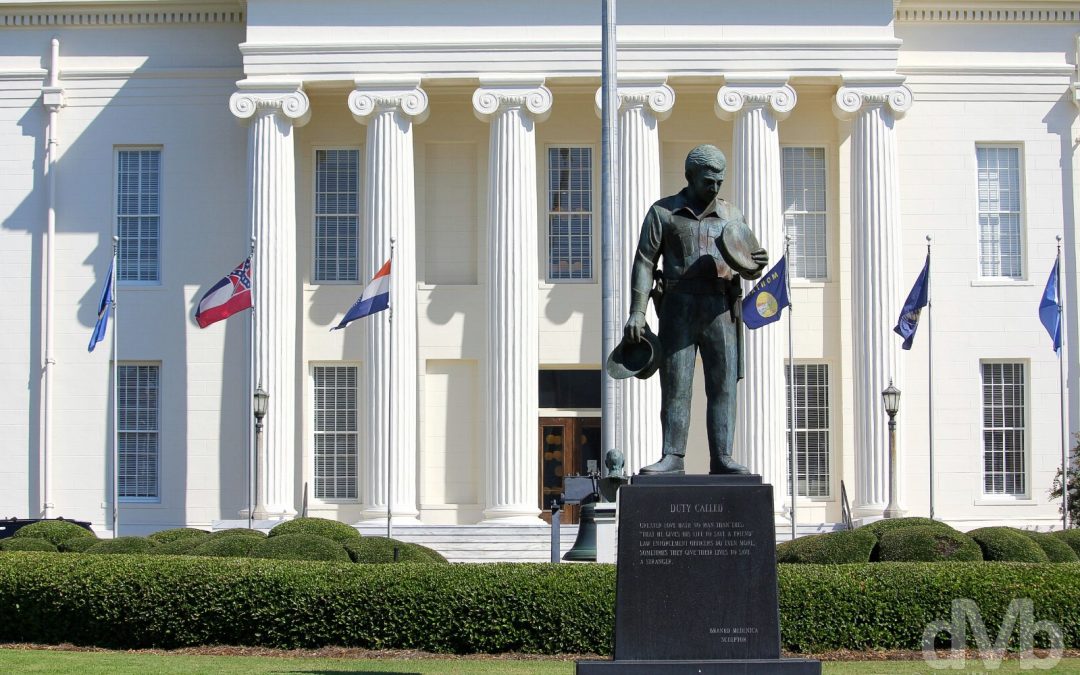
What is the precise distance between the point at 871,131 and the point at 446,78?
31.2 ft

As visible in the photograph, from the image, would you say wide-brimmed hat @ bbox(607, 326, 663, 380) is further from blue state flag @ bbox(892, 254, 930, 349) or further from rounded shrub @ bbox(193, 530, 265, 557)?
blue state flag @ bbox(892, 254, 930, 349)

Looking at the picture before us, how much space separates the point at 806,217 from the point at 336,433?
39.3ft

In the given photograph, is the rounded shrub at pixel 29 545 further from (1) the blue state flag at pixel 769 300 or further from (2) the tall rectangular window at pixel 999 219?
(2) the tall rectangular window at pixel 999 219

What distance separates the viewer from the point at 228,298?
103 feet

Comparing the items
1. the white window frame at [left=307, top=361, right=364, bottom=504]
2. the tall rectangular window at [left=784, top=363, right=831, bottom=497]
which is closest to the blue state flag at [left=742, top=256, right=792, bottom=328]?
the tall rectangular window at [left=784, top=363, right=831, bottom=497]

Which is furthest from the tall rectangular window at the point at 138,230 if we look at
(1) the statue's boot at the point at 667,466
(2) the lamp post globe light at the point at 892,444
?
(1) the statue's boot at the point at 667,466

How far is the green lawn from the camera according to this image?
596 inches

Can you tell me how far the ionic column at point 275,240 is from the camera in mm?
34000

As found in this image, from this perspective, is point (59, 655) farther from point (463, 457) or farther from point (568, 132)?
point (568, 132)

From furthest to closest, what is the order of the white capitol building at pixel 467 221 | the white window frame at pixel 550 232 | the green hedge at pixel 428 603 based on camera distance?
the white window frame at pixel 550 232, the white capitol building at pixel 467 221, the green hedge at pixel 428 603

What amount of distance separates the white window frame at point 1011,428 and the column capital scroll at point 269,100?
16647 mm

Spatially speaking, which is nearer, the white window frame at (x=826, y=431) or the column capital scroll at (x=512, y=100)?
the column capital scroll at (x=512, y=100)

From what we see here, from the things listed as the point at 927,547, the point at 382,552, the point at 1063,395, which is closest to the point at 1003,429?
the point at 1063,395

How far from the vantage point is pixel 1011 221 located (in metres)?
36.2
